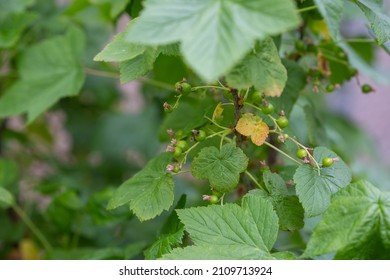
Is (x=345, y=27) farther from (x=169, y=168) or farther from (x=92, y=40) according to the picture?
(x=169, y=168)

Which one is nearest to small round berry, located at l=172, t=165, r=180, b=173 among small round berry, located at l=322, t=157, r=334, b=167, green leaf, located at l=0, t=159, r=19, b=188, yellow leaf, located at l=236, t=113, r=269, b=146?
yellow leaf, located at l=236, t=113, r=269, b=146

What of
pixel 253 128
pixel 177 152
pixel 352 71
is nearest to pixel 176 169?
pixel 177 152

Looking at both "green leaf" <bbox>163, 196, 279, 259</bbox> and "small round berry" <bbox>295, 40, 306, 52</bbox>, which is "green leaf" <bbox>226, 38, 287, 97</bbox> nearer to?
"green leaf" <bbox>163, 196, 279, 259</bbox>

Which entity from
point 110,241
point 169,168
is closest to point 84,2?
point 110,241

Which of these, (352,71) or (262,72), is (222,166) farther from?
(352,71)

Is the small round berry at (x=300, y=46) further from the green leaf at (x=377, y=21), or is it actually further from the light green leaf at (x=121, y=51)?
the light green leaf at (x=121, y=51)

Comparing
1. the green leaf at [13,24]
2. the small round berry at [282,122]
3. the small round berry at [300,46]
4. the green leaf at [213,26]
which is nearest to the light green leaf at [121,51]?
the green leaf at [213,26]

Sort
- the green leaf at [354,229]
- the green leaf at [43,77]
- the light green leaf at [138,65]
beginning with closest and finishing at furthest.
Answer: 1. the green leaf at [354,229]
2. the light green leaf at [138,65]
3. the green leaf at [43,77]
